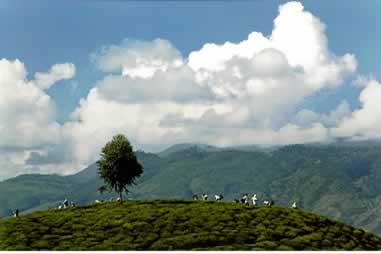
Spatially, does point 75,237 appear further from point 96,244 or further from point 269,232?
point 269,232

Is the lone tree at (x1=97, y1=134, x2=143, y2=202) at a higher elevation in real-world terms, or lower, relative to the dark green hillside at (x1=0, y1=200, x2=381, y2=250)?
higher

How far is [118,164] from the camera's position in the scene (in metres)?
150

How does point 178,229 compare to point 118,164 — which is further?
point 118,164

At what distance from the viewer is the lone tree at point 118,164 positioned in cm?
14962

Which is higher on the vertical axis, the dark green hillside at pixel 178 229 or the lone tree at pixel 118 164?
the lone tree at pixel 118 164

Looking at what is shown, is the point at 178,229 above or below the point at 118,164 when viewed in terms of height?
below

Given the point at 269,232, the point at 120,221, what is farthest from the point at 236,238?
the point at 120,221

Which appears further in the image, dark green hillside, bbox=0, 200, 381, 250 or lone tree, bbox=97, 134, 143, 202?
lone tree, bbox=97, 134, 143, 202

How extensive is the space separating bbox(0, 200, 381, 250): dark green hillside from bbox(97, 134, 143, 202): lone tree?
1233cm

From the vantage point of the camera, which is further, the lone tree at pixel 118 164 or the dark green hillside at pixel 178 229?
the lone tree at pixel 118 164

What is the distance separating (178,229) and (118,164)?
37.2 meters

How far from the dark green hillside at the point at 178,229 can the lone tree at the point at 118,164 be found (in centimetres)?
1233

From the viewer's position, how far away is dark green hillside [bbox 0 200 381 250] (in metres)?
109

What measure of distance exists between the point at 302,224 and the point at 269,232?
12305 mm
